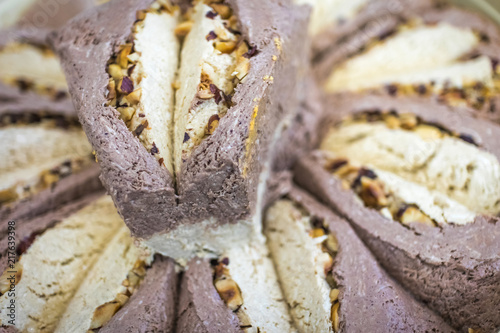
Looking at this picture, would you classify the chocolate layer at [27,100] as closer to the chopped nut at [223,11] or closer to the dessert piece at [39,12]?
the dessert piece at [39,12]

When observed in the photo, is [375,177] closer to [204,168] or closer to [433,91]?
[433,91]

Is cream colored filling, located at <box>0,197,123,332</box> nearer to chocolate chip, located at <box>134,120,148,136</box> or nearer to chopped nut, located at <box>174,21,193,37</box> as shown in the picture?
chocolate chip, located at <box>134,120,148,136</box>

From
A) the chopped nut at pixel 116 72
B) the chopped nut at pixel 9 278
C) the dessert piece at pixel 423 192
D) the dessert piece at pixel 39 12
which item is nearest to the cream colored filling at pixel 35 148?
the chopped nut at pixel 9 278

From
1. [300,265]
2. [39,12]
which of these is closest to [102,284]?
[300,265]

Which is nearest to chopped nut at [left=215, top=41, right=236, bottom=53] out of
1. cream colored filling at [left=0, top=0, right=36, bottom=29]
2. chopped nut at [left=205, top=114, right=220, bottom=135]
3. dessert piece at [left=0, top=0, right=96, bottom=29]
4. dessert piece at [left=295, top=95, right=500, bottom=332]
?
chopped nut at [left=205, top=114, right=220, bottom=135]

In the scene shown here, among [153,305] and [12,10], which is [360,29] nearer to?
[153,305]

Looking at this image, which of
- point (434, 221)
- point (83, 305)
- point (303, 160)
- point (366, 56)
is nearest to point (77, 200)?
point (83, 305)
